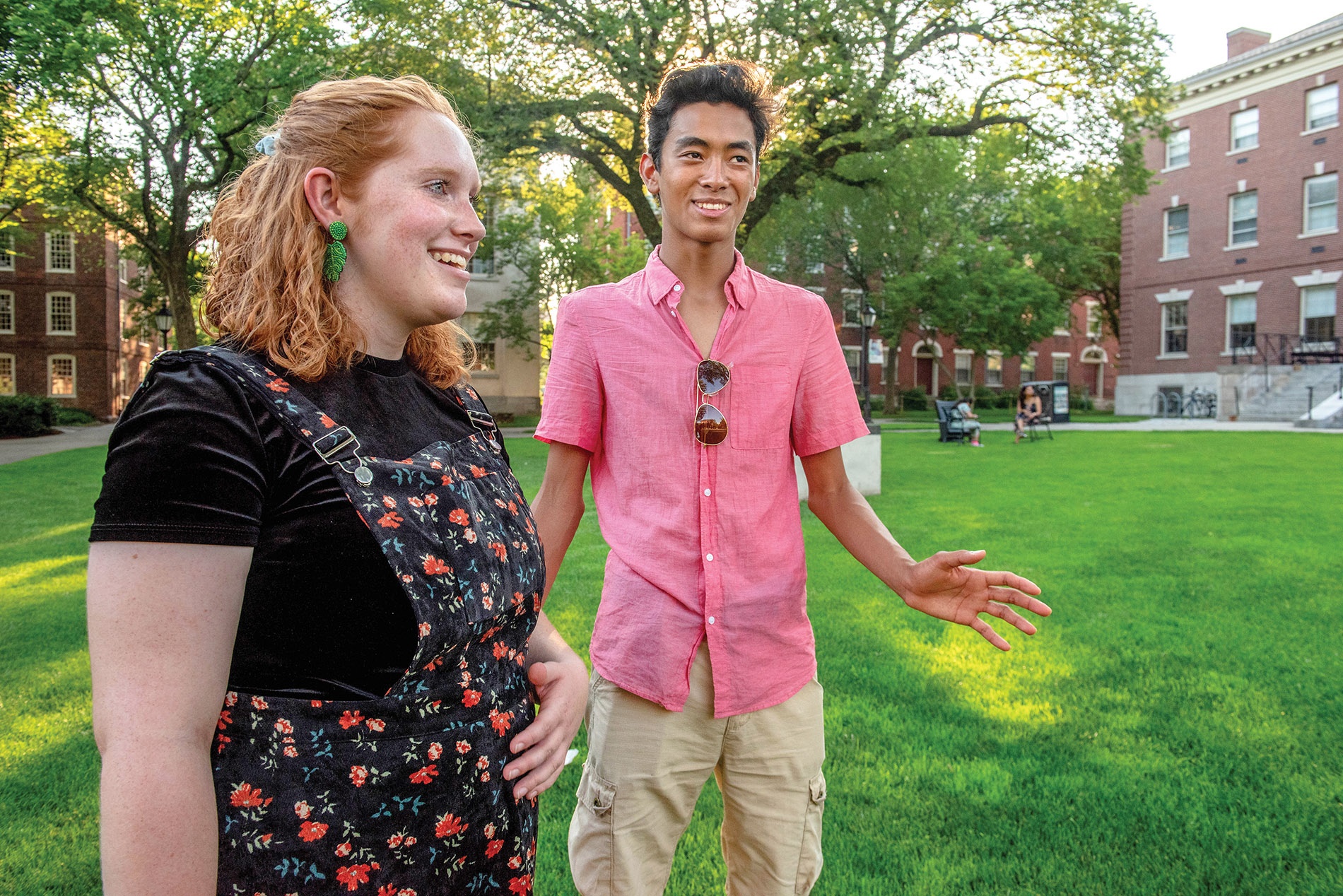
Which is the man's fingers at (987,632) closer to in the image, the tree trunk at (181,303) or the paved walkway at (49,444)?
the tree trunk at (181,303)

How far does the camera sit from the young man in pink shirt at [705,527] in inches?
85.3

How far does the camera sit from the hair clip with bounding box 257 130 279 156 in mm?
1623

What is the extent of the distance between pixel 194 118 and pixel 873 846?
20.0 meters

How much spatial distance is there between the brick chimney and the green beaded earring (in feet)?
154

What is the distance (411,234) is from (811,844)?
1752mm

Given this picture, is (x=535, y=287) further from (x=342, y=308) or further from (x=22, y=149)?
(x=342, y=308)

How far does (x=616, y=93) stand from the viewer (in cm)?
1761

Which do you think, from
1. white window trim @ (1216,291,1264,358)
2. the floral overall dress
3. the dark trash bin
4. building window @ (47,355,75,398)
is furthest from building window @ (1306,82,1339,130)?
building window @ (47,355,75,398)

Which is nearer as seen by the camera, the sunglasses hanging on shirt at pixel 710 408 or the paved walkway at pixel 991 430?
the sunglasses hanging on shirt at pixel 710 408

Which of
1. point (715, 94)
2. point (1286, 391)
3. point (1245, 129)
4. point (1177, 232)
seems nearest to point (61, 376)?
point (715, 94)

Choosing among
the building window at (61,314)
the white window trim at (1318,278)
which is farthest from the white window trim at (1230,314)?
the building window at (61,314)

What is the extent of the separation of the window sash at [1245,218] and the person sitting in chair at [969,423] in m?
20.0

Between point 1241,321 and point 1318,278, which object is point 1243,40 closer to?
point 1318,278

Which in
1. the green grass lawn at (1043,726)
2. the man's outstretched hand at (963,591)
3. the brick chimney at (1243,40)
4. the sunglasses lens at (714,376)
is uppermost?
the brick chimney at (1243,40)
